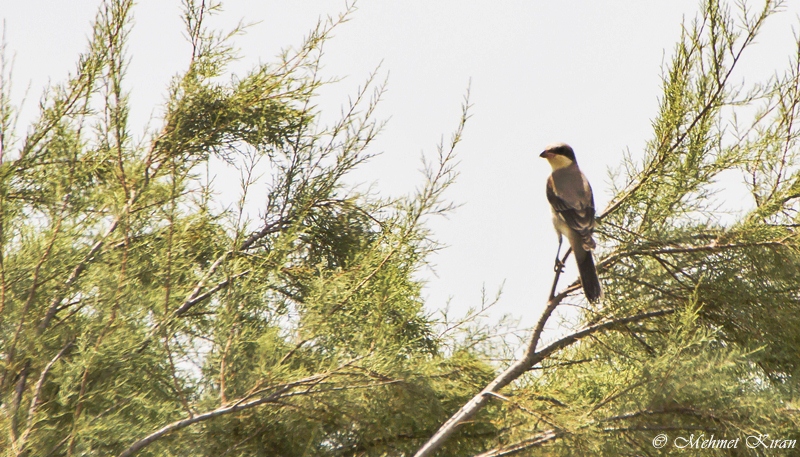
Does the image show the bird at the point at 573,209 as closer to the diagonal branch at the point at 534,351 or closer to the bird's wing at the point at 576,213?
the bird's wing at the point at 576,213

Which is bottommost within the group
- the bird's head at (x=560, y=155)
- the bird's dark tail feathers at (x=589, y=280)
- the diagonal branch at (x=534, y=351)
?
the diagonal branch at (x=534, y=351)

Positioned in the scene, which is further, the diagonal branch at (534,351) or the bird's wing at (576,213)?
the bird's wing at (576,213)

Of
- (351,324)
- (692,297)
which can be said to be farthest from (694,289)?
(351,324)

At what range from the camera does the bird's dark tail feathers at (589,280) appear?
4.76 metres

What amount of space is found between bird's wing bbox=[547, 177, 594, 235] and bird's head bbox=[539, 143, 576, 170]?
3.74ft

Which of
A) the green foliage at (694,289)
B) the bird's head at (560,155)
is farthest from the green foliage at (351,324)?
the bird's head at (560,155)

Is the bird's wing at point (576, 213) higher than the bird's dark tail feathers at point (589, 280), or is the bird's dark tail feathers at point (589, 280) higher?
the bird's wing at point (576, 213)

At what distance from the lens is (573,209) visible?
5.50m

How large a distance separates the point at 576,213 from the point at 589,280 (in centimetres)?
75

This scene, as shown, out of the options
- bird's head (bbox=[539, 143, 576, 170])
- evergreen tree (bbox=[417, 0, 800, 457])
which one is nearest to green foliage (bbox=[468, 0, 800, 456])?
evergreen tree (bbox=[417, 0, 800, 457])

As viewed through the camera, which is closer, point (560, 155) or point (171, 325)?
point (171, 325)

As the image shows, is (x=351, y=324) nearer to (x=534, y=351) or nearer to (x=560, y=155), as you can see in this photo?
(x=534, y=351)

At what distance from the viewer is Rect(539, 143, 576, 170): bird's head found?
7.09 metres

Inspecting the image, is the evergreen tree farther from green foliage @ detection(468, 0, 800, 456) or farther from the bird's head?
the bird's head
